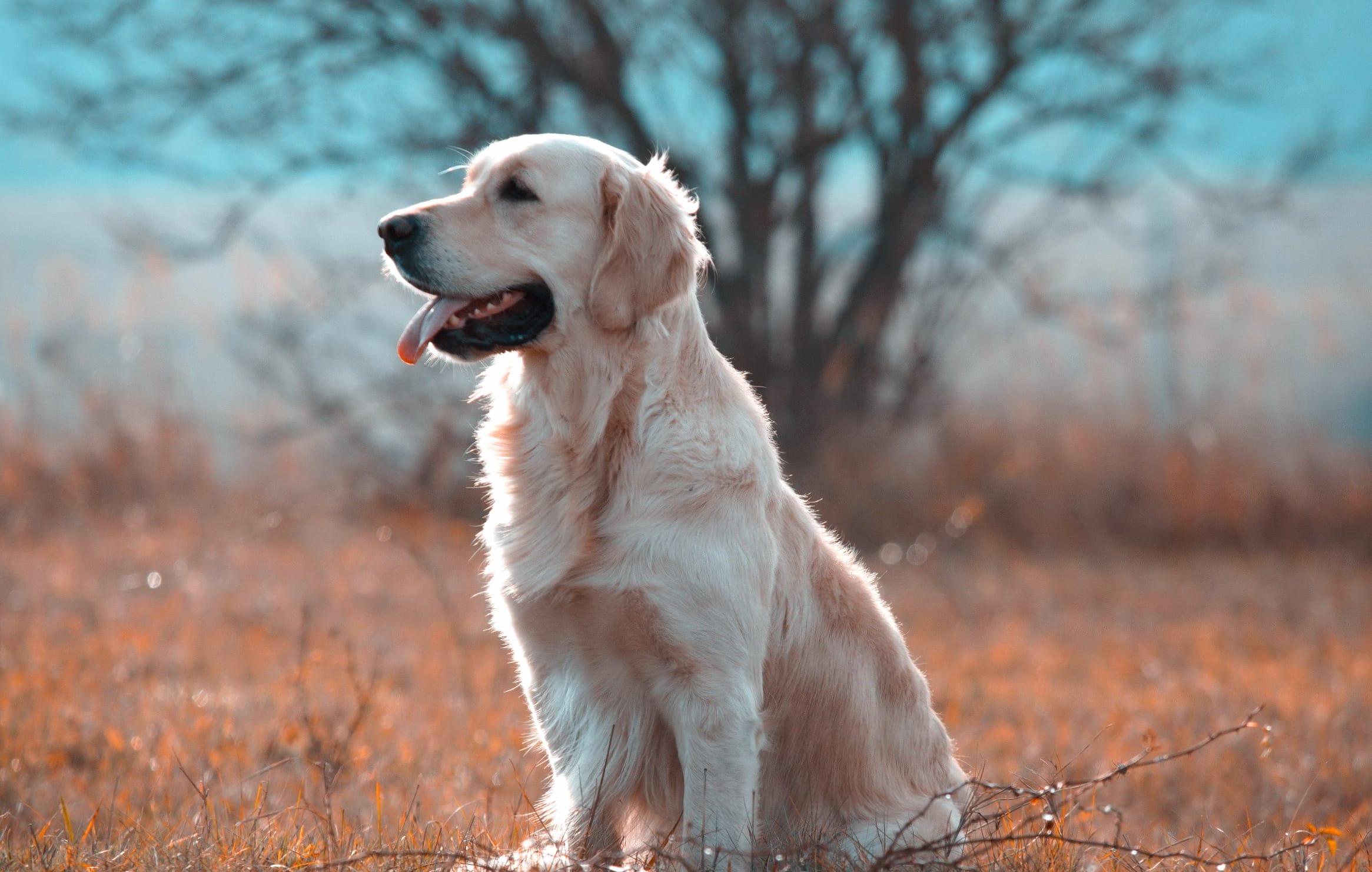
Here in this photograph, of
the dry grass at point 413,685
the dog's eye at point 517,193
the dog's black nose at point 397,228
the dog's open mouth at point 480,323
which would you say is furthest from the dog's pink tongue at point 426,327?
the dry grass at point 413,685

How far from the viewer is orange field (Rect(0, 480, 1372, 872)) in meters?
2.93

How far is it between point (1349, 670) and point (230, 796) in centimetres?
486

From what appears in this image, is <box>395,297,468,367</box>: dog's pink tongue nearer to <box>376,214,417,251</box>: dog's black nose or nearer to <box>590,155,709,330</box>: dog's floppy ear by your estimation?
<box>376,214,417,251</box>: dog's black nose

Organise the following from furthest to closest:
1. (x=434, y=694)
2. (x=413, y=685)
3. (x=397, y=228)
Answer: (x=413, y=685), (x=434, y=694), (x=397, y=228)

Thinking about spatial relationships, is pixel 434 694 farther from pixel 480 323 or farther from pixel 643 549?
pixel 643 549

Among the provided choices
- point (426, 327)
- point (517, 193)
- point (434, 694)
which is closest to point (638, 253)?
point (517, 193)

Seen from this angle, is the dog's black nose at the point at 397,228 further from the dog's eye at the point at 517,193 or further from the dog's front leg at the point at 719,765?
the dog's front leg at the point at 719,765

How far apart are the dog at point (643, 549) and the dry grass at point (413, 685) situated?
32 cm

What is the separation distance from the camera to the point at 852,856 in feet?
9.18

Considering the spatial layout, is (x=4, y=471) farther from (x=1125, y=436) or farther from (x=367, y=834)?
(x=1125, y=436)

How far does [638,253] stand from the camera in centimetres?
291

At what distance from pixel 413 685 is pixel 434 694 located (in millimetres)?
199

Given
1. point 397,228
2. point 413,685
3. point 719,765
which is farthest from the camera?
point 413,685

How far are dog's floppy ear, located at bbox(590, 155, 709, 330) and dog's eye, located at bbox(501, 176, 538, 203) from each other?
17cm
